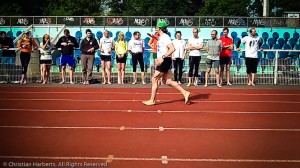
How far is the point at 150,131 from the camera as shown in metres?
7.25

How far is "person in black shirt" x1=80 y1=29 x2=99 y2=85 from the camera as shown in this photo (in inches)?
597

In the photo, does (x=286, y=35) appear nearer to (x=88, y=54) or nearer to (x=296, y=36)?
(x=296, y=36)

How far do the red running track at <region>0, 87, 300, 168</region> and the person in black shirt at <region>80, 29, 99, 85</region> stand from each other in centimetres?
340

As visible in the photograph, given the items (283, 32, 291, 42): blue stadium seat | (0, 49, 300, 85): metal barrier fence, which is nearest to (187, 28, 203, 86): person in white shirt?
(0, 49, 300, 85): metal barrier fence

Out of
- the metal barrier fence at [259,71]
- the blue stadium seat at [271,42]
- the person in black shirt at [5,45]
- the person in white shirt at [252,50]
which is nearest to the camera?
the person in white shirt at [252,50]

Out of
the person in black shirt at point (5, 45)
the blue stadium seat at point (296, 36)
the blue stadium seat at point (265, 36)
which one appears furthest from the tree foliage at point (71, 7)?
the person in black shirt at point (5, 45)

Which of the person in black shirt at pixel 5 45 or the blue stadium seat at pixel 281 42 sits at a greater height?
the blue stadium seat at pixel 281 42

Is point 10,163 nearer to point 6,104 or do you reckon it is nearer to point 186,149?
point 186,149

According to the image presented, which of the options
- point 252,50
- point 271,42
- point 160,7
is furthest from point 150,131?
point 160,7

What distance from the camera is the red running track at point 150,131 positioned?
5.56 meters

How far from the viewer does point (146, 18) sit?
2609cm

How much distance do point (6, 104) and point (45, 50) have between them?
5040mm

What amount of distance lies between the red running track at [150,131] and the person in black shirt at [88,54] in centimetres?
340

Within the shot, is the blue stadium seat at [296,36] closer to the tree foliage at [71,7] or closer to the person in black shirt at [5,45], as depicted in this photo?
the person in black shirt at [5,45]
